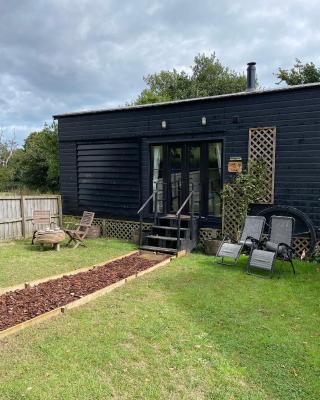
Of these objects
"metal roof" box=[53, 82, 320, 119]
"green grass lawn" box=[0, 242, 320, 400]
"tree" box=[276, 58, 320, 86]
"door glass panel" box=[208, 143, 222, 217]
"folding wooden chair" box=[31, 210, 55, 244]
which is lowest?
"green grass lawn" box=[0, 242, 320, 400]

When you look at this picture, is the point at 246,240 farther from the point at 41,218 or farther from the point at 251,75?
the point at 41,218

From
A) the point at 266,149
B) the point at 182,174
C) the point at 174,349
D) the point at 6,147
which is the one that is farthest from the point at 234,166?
the point at 6,147

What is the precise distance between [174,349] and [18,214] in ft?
23.8

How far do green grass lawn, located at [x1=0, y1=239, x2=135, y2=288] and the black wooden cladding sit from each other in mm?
1720

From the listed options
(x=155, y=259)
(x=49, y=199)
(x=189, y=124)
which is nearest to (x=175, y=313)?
(x=155, y=259)

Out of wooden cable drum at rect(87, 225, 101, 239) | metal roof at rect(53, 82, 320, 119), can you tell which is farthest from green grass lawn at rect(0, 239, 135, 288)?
metal roof at rect(53, 82, 320, 119)

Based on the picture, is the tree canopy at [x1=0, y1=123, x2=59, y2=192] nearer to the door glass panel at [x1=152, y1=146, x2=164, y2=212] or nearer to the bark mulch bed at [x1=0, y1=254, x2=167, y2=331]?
the door glass panel at [x1=152, y1=146, x2=164, y2=212]

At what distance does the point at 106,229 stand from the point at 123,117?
3.30m

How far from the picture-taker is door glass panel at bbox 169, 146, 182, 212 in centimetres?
864

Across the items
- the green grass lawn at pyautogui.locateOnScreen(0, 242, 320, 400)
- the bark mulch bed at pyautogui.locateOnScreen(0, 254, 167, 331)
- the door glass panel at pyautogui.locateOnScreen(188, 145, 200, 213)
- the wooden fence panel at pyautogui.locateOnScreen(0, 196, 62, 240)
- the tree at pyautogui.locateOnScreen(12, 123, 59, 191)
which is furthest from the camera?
the tree at pyautogui.locateOnScreen(12, 123, 59, 191)

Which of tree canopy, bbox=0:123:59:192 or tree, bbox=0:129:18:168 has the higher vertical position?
tree, bbox=0:129:18:168

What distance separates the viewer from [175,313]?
4070mm

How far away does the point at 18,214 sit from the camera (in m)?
9.16

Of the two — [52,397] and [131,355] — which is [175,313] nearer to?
[131,355]
